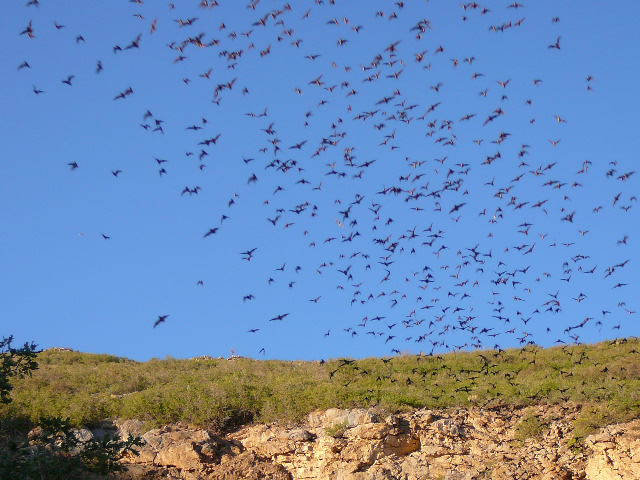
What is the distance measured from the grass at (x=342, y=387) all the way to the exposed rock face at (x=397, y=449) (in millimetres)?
711

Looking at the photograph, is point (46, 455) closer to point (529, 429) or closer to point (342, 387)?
point (342, 387)

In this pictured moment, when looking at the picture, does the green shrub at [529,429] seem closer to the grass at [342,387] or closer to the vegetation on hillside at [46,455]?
the grass at [342,387]

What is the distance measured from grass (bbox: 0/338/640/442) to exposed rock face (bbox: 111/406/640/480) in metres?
0.71

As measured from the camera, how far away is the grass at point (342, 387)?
78.8 feet

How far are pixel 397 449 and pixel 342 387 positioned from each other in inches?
170

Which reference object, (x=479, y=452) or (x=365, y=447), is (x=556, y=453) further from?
(x=365, y=447)

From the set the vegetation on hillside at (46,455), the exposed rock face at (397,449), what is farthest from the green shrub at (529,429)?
the vegetation on hillside at (46,455)

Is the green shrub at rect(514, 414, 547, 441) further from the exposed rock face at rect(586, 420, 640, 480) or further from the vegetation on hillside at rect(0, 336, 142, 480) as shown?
the vegetation on hillside at rect(0, 336, 142, 480)

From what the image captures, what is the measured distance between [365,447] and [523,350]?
463 inches

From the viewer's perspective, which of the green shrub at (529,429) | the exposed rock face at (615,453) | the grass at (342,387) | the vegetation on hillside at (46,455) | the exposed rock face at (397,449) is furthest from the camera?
the grass at (342,387)

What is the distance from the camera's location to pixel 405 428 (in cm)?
2245

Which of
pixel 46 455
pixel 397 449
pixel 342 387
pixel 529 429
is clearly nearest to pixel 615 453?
pixel 529 429

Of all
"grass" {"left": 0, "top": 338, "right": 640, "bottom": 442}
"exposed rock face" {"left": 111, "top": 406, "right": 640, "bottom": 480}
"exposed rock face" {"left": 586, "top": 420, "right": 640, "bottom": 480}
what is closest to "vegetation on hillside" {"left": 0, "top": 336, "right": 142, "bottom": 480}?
"exposed rock face" {"left": 111, "top": 406, "right": 640, "bottom": 480}

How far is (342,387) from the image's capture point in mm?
26031
